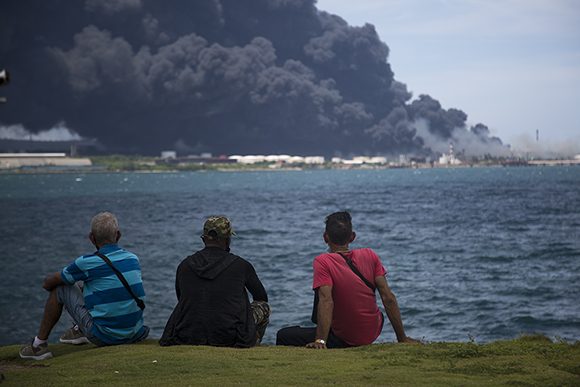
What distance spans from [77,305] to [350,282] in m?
2.85

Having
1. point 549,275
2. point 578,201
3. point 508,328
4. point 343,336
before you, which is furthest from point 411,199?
point 343,336

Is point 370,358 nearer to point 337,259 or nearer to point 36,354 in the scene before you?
point 337,259

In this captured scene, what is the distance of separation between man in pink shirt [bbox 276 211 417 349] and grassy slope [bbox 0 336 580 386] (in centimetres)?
34

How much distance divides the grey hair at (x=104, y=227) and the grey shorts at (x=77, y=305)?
2.02 feet

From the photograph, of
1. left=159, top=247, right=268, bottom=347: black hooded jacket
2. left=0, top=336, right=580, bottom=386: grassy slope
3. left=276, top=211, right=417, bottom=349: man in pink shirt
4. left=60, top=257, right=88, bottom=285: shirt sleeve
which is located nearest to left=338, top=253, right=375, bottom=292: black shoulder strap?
left=276, top=211, right=417, bottom=349: man in pink shirt

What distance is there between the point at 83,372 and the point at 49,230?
53046mm

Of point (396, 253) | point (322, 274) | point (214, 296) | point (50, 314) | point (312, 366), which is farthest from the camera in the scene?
point (396, 253)

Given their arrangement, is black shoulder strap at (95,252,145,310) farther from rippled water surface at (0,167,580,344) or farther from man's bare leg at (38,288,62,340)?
rippled water surface at (0,167,580,344)

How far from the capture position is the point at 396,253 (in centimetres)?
4328

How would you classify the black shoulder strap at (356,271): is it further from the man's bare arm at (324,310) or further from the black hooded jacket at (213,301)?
the black hooded jacket at (213,301)

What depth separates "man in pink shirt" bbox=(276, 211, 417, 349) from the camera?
874 centimetres

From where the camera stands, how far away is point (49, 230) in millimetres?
58906

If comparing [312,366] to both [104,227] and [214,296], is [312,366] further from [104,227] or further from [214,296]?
[104,227]

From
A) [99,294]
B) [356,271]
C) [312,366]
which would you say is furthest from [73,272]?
[356,271]
